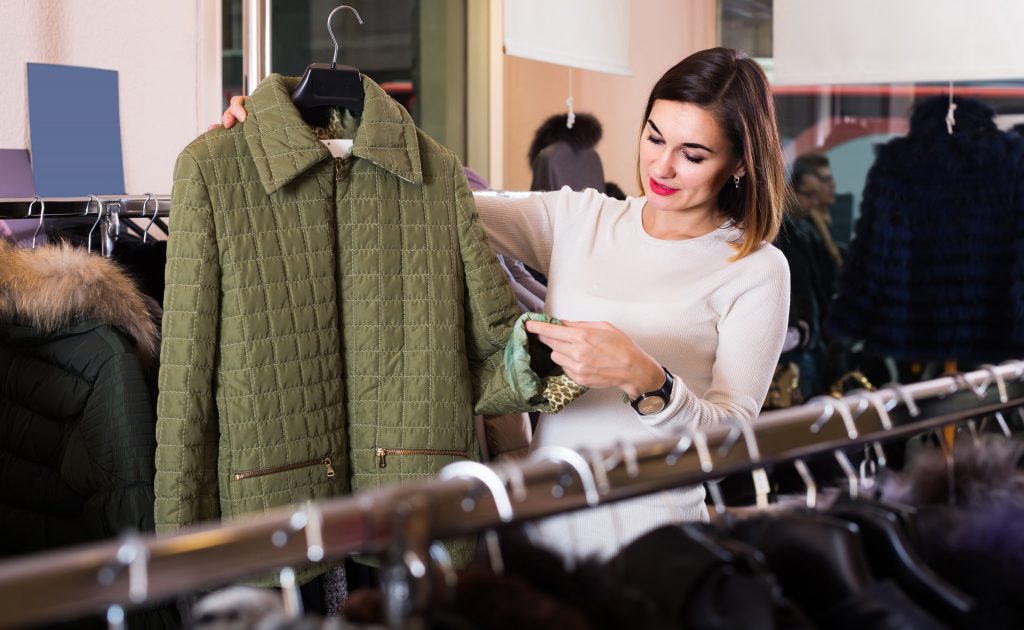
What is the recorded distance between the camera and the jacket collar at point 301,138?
154 centimetres

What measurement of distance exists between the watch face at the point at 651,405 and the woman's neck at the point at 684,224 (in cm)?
38

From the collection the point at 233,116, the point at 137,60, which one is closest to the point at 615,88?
the point at 137,60

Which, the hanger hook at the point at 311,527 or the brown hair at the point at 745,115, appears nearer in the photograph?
the hanger hook at the point at 311,527

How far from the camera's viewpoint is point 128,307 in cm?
157

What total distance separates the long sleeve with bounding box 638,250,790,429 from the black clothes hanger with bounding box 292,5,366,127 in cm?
69

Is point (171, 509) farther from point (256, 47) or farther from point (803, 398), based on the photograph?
point (803, 398)

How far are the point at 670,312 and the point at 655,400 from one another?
0.84 feet

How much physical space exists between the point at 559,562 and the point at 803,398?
3.53 metres

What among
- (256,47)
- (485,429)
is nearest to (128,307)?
(485,429)

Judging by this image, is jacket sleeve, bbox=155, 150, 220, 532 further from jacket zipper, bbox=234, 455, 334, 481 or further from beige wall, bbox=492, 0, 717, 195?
beige wall, bbox=492, 0, 717, 195

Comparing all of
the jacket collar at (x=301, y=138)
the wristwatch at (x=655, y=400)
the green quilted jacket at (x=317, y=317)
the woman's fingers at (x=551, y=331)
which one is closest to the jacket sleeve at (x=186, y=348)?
the green quilted jacket at (x=317, y=317)

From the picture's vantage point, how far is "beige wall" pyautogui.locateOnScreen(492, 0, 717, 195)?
4473 millimetres

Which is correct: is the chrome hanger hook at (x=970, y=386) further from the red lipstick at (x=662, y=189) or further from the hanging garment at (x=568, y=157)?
the hanging garment at (x=568, y=157)

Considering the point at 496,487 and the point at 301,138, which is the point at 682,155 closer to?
the point at 301,138
